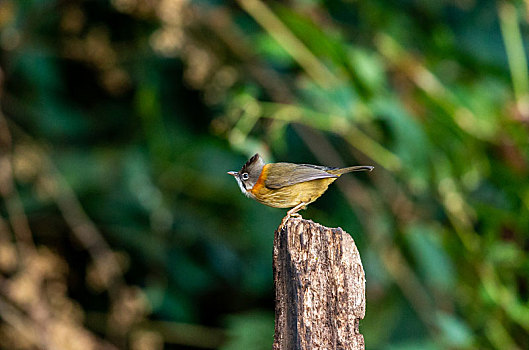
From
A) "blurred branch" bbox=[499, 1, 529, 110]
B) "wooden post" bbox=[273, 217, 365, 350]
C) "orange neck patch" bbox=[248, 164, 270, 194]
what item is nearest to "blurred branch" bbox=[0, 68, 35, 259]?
"orange neck patch" bbox=[248, 164, 270, 194]

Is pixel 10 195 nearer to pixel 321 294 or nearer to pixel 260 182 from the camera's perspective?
pixel 260 182

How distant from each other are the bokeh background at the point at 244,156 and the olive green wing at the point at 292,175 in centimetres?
A: 122

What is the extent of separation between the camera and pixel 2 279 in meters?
4.15

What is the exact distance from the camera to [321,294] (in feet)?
5.77

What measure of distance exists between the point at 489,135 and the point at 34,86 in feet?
9.32

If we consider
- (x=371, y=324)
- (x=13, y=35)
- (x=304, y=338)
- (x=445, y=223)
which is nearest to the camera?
(x=304, y=338)

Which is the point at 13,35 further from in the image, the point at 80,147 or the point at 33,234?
the point at 33,234

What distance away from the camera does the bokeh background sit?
3.95 metres

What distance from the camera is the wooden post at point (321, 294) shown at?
5.71ft

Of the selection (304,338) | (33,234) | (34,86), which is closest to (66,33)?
(34,86)

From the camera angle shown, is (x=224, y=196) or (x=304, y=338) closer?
(x=304, y=338)

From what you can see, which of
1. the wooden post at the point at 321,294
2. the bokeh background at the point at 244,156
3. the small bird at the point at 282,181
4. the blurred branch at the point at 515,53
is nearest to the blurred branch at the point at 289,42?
the bokeh background at the point at 244,156

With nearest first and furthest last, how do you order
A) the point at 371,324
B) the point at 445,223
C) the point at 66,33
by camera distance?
the point at 371,324 → the point at 66,33 → the point at 445,223

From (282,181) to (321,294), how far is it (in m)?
0.63
